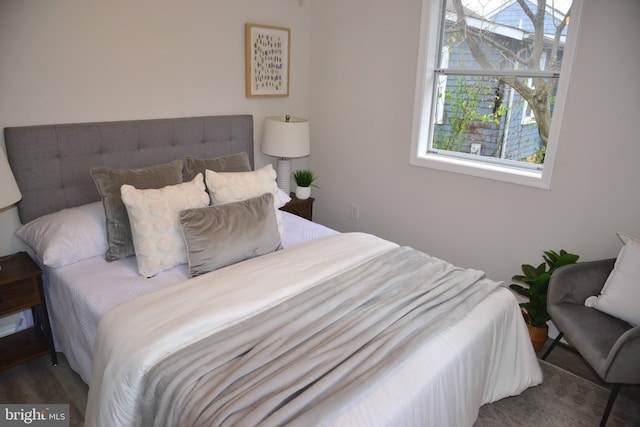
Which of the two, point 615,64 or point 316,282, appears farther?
point 615,64

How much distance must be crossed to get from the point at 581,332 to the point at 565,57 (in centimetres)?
152

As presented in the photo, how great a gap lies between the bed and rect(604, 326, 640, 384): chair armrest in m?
0.36

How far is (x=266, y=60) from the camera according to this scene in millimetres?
3352

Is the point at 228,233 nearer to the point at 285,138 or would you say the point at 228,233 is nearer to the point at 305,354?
the point at 305,354

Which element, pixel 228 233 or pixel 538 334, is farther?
pixel 538 334

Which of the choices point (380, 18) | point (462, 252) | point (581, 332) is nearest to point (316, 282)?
point (581, 332)

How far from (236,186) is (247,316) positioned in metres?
0.97

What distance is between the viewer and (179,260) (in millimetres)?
2168

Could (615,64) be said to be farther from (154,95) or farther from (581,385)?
(154,95)

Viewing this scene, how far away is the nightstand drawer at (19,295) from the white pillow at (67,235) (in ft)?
0.45

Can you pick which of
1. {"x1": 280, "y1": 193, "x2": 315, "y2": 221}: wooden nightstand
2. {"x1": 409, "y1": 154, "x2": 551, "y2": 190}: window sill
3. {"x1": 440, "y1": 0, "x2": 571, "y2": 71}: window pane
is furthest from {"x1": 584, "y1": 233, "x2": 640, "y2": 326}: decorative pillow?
{"x1": 280, "y1": 193, "x2": 315, "y2": 221}: wooden nightstand

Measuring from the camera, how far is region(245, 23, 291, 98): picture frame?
3230 mm

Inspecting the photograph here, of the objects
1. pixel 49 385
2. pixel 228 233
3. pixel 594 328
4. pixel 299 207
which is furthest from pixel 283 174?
pixel 594 328

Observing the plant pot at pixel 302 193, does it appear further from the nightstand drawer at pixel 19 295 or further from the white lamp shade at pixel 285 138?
the nightstand drawer at pixel 19 295
